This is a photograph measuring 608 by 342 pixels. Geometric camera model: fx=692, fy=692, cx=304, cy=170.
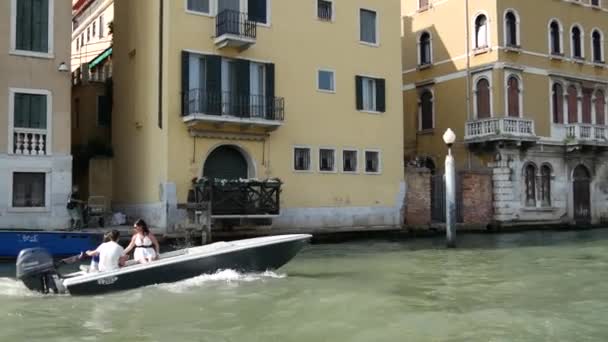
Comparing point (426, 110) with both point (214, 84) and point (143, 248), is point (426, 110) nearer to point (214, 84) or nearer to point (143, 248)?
point (214, 84)

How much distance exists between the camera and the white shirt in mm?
11789

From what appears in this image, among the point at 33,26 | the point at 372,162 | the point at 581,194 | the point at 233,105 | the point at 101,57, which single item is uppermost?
the point at 101,57

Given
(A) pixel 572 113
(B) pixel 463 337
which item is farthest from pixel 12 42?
(A) pixel 572 113

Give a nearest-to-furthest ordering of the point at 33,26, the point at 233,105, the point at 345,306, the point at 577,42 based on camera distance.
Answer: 1. the point at 345,306
2. the point at 33,26
3. the point at 233,105
4. the point at 577,42

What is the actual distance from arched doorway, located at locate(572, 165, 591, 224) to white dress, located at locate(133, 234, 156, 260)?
22.1m

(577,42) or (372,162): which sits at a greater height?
(577,42)

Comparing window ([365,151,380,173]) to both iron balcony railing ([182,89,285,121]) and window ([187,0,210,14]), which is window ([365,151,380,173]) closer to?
iron balcony railing ([182,89,285,121])

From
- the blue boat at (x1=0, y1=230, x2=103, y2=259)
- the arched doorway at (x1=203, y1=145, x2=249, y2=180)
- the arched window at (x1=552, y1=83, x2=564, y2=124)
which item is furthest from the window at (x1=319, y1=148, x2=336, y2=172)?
the arched window at (x1=552, y1=83, x2=564, y2=124)

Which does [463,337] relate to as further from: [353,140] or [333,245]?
[353,140]

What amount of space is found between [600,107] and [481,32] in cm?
699

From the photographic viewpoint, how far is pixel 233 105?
810 inches

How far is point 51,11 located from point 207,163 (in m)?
6.12

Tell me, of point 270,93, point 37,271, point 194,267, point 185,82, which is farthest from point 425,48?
point 37,271

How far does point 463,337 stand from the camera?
824 centimetres
